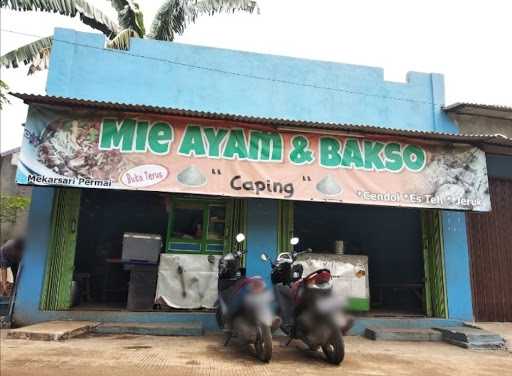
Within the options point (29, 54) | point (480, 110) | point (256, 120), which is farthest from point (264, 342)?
point (29, 54)

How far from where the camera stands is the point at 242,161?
642 centimetres

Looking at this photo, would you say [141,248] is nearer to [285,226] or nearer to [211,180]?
[211,180]

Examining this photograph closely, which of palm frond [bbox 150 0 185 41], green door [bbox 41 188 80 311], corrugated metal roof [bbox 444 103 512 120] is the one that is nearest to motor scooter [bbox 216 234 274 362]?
green door [bbox 41 188 80 311]

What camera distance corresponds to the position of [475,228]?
824cm

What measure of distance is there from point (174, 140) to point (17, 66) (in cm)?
686

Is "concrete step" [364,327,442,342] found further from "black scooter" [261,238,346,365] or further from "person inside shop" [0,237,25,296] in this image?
"person inside shop" [0,237,25,296]

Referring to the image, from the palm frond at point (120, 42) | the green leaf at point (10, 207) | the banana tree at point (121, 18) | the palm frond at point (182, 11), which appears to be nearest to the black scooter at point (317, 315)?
the banana tree at point (121, 18)

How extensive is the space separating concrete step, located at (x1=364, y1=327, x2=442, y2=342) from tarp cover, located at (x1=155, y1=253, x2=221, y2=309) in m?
2.66

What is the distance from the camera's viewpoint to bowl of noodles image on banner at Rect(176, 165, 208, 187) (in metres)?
6.17

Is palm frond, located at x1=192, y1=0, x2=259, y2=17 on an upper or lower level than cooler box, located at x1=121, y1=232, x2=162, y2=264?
upper

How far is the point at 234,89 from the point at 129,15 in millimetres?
5926

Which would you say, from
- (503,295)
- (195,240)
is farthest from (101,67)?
(503,295)

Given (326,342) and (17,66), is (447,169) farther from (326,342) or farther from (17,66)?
(17,66)

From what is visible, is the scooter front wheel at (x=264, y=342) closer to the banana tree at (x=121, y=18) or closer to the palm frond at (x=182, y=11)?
the banana tree at (x=121, y=18)
